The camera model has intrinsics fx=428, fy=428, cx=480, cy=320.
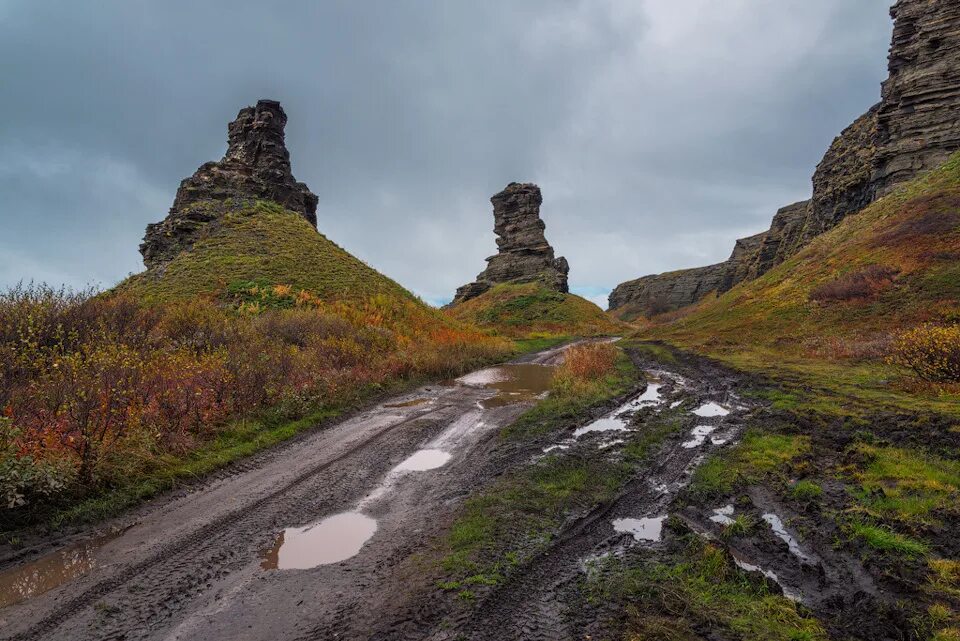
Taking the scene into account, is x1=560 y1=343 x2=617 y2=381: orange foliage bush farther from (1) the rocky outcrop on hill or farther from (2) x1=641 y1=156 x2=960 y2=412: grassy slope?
(1) the rocky outcrop on hill

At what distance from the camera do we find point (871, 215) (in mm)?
36781

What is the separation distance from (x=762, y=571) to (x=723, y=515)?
1.35 metres

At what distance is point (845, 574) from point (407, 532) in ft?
16.4

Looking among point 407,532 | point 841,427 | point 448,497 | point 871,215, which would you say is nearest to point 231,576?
point 407,532

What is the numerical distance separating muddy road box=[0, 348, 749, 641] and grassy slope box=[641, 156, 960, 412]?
9256mm

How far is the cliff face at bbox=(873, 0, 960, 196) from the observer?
39219mm

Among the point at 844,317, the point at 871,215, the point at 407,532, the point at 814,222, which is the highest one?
the point at 814,222

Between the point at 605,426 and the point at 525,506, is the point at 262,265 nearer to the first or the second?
the point at 605,426

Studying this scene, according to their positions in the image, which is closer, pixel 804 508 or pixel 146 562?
pixel 146 562

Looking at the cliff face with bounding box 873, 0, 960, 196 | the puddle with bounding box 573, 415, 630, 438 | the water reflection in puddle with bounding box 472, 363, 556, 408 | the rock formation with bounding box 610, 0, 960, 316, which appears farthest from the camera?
the rock formation with bounding box 610, 0, 960, 316

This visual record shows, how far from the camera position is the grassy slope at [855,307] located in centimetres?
1544

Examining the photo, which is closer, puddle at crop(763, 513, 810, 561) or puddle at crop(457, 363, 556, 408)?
puddle at crop(763, 513, 810, 561)

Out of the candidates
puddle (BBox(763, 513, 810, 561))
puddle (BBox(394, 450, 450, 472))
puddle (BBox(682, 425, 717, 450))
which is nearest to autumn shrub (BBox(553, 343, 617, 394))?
puddle (BBox(682, 425, 717, 450))

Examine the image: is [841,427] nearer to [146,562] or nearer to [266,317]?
[146,562]
